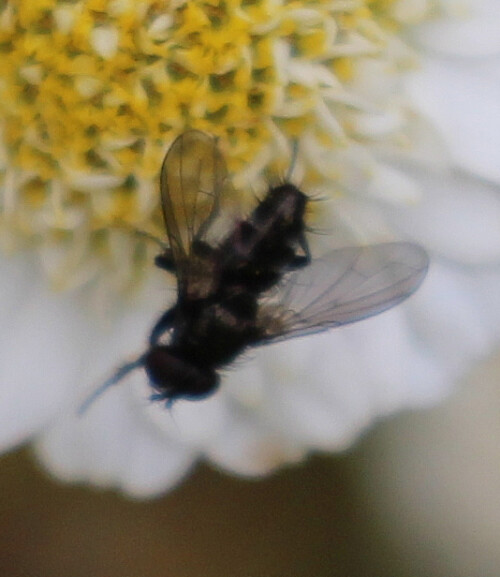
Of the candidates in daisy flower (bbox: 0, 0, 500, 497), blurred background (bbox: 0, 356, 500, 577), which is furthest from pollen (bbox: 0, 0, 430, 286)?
blurred background (bbox: 0, 356, 500, 577)

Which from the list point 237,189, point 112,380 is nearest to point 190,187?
point 237,189

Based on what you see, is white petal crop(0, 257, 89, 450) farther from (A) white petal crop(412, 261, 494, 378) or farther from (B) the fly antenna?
(A) white petal crop(412, 261, 494, 378)

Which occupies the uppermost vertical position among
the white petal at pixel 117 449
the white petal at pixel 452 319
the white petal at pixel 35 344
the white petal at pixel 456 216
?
the white petal at pixel 456 216

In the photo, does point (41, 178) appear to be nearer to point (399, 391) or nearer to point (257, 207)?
point (257, 207)

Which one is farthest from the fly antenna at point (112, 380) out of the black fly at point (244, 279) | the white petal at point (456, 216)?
the white petal at point (456, 216)

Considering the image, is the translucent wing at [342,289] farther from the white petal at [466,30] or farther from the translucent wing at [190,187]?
the white petal at [466,30]

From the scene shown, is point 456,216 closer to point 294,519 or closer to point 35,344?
point 35,344

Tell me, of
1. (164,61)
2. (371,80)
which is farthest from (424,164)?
(164,61)
